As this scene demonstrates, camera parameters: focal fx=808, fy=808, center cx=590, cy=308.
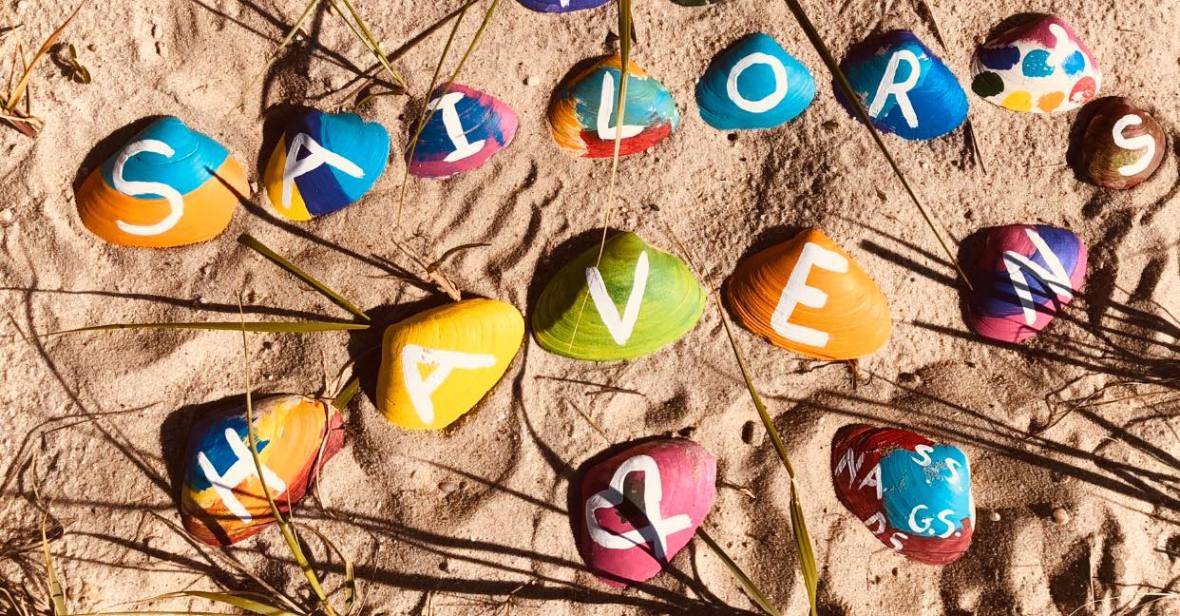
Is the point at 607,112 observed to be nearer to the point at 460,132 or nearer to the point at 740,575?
the point at 460,132

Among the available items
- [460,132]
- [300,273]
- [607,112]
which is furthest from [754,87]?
[300,273]

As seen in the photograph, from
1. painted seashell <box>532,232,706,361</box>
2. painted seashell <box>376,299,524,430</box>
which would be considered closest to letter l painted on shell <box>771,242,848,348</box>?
painted seashell <box>532,232,706,361</box>

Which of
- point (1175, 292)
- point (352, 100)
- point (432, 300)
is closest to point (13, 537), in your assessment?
point (432, 300)

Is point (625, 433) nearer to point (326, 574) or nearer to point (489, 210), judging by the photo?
point (489, 210)

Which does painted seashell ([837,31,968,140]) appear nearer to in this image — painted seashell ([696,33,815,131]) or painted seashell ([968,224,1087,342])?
painted seashell ([696,33,815,131])

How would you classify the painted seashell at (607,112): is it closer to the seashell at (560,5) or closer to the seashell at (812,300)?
the seashell at (560,5)

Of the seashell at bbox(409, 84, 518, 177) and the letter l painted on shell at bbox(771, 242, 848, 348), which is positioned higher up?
the seashell at bbox(409, 84, 518, 177)
